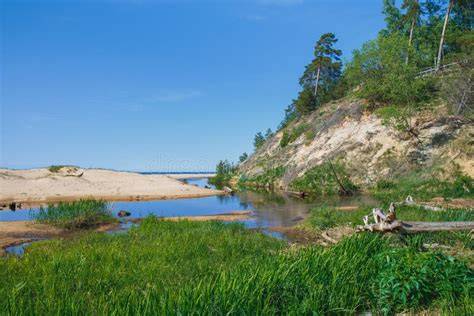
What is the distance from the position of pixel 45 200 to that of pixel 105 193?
692 centimetres

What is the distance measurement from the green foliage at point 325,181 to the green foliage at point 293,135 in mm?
17097

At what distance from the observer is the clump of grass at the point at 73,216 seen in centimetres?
1956

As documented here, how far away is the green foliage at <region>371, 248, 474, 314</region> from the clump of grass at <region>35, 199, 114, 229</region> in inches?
682

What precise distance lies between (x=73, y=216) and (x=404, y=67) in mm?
38516

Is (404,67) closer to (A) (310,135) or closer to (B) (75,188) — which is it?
(A) (310,135)

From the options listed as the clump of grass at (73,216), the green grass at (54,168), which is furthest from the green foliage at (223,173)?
the clump of grass at (73,216)

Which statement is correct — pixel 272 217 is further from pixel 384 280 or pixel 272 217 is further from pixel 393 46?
pixel 393 46

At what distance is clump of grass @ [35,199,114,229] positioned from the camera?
1956 cm

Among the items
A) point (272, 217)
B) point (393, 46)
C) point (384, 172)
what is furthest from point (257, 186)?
point (272, 217)

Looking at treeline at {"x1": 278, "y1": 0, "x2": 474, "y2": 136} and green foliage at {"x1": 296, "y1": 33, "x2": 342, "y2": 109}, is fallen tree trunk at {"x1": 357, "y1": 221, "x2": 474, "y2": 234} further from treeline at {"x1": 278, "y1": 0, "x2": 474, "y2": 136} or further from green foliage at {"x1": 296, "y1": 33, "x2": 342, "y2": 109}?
green foliage at {"x1": 296, "y1": 33, "x2": 342, "y2": 109}

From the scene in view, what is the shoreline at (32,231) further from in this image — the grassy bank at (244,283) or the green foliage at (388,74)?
the green foliage at (388,74)

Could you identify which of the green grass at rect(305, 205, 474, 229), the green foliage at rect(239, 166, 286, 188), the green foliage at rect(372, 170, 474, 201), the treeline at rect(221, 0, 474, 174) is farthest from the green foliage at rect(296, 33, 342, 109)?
the green grass at rect(305, 205, 474, 229)

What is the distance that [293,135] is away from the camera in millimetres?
60219

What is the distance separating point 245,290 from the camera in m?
5.41
